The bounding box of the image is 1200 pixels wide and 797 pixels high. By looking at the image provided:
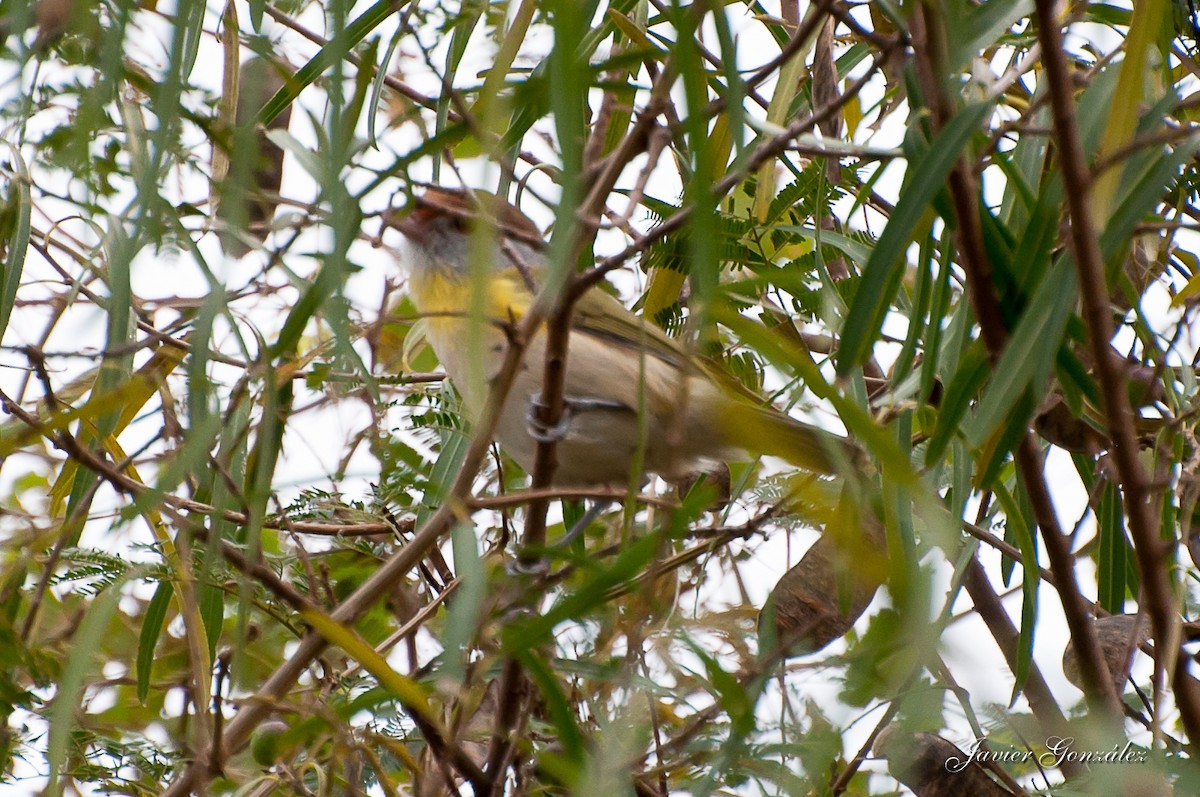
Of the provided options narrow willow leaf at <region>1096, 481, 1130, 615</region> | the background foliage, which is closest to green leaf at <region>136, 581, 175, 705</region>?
the background foliage

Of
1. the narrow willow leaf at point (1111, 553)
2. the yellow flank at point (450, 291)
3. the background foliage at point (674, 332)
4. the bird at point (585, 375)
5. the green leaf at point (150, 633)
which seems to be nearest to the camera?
the background foliage at point (674, 332)

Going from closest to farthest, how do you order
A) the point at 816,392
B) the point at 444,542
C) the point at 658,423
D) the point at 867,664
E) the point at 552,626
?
1. the point at 816,392
2. the point at 552,626
3. the point at 867,664
4. the point at 444,542
5. the point at 658,423

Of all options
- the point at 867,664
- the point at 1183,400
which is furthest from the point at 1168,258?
the point at 867,664

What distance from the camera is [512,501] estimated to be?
1.94m

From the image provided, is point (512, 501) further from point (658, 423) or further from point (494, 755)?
point (658, 423)

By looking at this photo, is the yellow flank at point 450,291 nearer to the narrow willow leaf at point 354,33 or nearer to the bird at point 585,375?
the bird at point 585,375

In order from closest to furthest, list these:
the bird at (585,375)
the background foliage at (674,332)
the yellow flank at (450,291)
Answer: the background foliage at (674,332), the bird at (585,375), the yellow flank at (450,291)

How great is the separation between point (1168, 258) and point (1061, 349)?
122 centimetres
